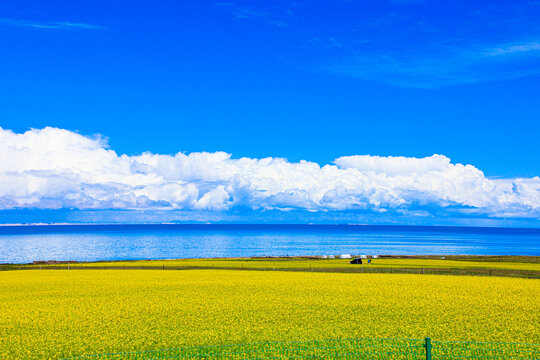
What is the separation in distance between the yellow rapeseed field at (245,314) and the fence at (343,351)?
39.4 inches

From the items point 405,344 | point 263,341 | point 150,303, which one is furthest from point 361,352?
point 150,303

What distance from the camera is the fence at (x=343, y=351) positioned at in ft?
49.2

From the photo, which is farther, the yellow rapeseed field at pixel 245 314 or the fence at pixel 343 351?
the yellow rapeseed field at pixel 245 314

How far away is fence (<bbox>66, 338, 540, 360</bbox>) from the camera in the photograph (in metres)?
15.0

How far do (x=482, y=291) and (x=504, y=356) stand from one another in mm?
18314

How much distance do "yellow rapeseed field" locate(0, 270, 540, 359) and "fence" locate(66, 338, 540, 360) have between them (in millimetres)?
1002

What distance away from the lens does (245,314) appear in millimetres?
22562

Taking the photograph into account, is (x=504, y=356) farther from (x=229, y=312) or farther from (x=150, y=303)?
(x=150, y=303)

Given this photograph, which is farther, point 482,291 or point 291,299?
point 482,291

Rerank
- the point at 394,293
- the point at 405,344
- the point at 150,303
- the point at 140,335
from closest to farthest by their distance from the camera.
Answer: the point at 405,344 < the point at 140,335 < the point at 150,303 < the point at 394,293

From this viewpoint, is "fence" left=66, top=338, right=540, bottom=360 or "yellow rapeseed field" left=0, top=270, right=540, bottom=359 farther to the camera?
"yellow rapeseed field" left=0, top=270, right=540, bottom=359

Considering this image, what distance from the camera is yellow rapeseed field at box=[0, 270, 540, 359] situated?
696 inches

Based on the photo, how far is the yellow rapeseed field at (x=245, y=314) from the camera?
17.7m

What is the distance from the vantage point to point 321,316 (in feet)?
72.1
